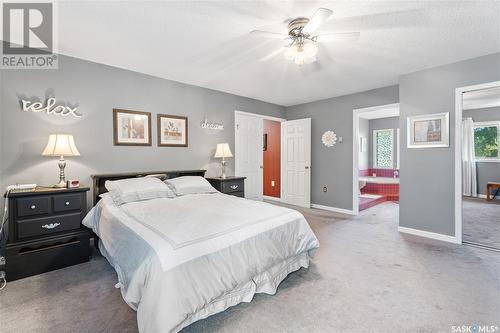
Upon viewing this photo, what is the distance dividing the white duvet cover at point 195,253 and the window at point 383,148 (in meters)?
6.26

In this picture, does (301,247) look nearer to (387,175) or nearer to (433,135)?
A: (433,135)

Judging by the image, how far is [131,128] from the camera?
345 cm

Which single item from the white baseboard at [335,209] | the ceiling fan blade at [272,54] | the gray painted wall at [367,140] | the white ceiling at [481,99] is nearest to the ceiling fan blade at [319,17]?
the ceiling fan blade at [272,54]

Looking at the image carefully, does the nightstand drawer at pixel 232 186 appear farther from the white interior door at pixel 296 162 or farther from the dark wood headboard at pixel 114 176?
the white interior door at pixel 296 162

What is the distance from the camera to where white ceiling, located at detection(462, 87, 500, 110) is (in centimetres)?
469

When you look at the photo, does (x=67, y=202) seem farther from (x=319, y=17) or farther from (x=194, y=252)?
(x=319, y=17)

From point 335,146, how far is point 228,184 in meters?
2.52

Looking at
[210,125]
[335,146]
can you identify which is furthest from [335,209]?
[210,125]

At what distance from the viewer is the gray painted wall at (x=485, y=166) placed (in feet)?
19.6

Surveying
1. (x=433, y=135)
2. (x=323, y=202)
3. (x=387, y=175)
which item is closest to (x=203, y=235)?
(x=433, y=135)

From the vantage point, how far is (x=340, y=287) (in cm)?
217

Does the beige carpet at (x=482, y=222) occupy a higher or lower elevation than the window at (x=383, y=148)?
lower

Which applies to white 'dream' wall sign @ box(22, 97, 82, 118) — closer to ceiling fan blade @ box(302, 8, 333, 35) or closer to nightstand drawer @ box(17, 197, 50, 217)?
nightstand drawer @ box(17, 197, 50, 217)

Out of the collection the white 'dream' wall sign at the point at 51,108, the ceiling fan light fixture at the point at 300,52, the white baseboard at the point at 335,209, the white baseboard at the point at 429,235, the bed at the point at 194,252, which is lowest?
the white baseboard at the point at 429,235
